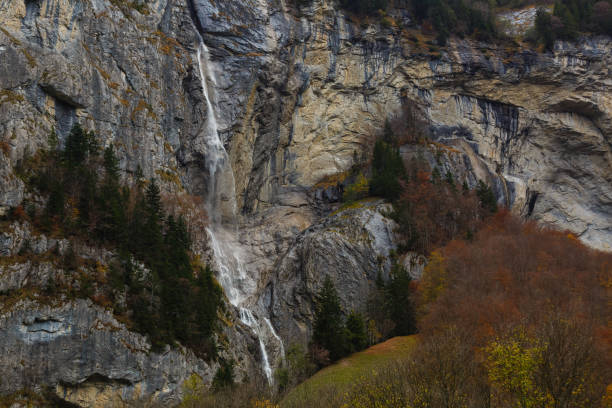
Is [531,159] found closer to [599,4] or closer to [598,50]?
[598,50]

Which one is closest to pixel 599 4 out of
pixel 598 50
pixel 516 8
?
pixel 598 50

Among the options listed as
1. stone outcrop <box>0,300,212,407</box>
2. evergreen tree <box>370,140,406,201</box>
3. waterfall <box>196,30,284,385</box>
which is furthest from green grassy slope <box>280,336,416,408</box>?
evergreen tree <box>370,140,406,201</box>

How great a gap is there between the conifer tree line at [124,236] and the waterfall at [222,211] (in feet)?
32.2

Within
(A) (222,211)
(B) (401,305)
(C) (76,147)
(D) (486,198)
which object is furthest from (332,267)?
(C) (76,147)

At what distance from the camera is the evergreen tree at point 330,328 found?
1641 inches

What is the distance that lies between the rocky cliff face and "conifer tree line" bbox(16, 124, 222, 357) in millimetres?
1582

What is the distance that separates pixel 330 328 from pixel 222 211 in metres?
21.0

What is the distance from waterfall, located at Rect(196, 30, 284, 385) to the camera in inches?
2062

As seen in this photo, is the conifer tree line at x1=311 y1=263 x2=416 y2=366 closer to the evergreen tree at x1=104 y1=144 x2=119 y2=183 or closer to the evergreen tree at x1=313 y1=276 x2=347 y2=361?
the evergreen tree at x1=313 y1=276 x2=347 y2=361

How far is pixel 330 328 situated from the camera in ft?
139

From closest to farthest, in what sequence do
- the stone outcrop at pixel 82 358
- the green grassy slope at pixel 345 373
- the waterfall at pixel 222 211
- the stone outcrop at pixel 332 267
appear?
the green grassy slope at pixel 345 373, the stone outcrop at pixel 82 358, the stone outcrop at pixel 332 267, the waterfall at pixel 222 211

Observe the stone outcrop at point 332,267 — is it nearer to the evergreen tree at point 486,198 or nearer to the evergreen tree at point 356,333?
the evergreen tree at point 356,333

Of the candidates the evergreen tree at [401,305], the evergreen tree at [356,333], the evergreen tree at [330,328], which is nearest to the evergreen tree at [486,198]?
the evergreen tree at [401,305]

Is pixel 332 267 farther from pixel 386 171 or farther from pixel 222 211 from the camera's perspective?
pixel 222 211
